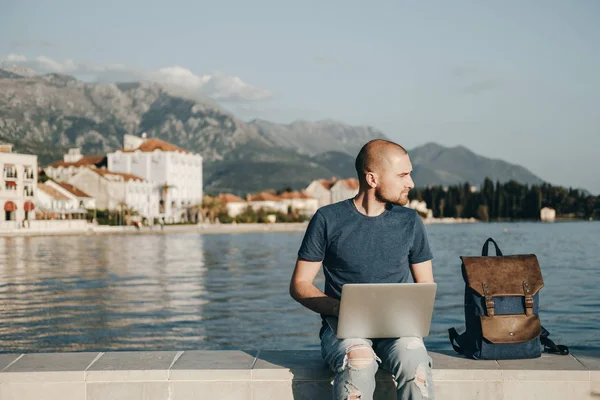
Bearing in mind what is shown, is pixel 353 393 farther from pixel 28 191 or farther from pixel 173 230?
pixel 173 230

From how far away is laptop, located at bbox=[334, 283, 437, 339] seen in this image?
427cm

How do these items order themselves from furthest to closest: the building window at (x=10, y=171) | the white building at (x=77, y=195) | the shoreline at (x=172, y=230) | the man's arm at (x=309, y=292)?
the white building at (x=77, y=195)
the building window at (x=10, y=171)
the shoreline at (x=172, y=230)
the man's arm at (x=309, y=292)

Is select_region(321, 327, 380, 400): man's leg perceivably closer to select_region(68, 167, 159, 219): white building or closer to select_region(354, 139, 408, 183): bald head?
select_region(354, 139, 408, 183): bald head

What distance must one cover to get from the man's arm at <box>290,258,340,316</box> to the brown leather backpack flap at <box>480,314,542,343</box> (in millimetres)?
1151

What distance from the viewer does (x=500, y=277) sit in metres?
5.21

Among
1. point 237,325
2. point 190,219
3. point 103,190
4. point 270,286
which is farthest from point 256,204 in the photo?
point 237,325

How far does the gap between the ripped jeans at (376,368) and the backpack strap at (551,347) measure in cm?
124

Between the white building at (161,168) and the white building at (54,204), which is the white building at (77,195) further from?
the white building at (161,168)

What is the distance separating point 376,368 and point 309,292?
60cm

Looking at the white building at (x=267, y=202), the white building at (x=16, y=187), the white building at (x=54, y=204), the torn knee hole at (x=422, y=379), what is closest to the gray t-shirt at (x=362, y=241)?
the torn knee hole at (x=422, y=379)

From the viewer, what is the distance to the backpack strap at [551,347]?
524cm

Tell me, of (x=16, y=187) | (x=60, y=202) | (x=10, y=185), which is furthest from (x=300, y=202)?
(x=10, y=185)

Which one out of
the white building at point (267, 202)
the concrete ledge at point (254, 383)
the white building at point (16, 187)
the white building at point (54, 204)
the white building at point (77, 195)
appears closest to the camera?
the concrete ledge at point (254, 383)

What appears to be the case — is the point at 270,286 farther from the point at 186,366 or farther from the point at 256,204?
the point at 256,204
